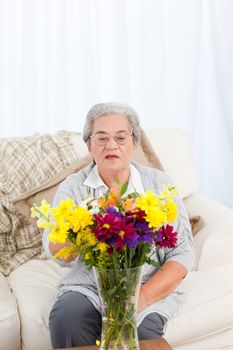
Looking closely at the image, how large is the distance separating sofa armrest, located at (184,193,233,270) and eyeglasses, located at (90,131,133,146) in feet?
1.92

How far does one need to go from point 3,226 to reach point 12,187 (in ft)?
0.54

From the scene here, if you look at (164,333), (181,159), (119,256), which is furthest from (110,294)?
(181,159)

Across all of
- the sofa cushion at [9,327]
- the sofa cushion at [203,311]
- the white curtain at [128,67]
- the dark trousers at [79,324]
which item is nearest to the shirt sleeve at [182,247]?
the sofa cushion at [203,311]

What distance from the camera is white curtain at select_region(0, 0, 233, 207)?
3.80 m

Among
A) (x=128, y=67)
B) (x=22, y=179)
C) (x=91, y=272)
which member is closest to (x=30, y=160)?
(x=22, y=179)

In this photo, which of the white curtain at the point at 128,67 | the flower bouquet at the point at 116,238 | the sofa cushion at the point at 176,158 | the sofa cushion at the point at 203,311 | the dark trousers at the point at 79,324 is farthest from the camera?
the white curtain at the point at 128,67

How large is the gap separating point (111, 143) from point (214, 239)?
64 centimetres

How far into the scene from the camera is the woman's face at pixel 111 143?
7.16ft

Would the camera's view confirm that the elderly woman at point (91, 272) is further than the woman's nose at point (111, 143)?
No

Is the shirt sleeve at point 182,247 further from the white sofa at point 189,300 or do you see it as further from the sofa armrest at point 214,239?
the sofa armrest at point 214,239

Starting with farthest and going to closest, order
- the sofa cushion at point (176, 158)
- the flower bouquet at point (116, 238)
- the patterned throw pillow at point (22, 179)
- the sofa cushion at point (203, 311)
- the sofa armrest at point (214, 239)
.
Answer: the sofa cushion at point (176, 158) → the patterned throw pillow at point (22, 179) → the sofa armrest at point (214, 239) → the sofa cushion at point (203, 311) → the flower bouquet at point (116, 238)

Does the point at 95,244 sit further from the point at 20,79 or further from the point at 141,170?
the point at 20,79

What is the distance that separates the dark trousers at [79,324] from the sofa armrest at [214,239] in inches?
19.5

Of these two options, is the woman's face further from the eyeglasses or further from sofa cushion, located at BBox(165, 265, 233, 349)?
sofa cushion, located at BBox(165, 265, 233, 349)
